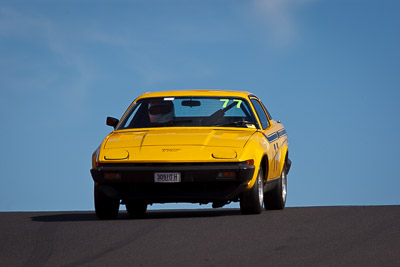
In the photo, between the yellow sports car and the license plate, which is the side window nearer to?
the yellow sports car

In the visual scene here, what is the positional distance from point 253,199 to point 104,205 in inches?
76.5

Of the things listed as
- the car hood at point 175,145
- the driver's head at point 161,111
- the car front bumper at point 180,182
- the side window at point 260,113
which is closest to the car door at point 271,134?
the side window at point 260,113

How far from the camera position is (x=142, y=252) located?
8195 millimetres

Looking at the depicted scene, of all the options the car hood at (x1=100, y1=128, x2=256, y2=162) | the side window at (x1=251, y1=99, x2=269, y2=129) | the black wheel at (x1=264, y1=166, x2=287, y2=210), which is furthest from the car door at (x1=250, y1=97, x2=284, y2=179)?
the car hood at (x1=100, y1=128, x2=256, y2=162)

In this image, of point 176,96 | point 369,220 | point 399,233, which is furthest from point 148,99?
point 399,233

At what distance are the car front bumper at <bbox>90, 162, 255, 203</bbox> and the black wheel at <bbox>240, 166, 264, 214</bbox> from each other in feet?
0.49

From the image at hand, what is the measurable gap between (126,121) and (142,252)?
17.4 feet

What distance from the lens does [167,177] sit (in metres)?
11.5

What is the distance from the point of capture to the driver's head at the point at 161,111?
43.4ft

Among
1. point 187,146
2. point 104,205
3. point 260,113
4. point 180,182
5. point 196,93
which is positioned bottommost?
point 104,205

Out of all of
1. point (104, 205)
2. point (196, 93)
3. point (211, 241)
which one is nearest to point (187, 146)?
point (104, 205)

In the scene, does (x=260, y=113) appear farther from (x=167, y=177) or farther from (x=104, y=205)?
(x=104, y=205)

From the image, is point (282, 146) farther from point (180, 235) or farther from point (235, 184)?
point (180, 235)

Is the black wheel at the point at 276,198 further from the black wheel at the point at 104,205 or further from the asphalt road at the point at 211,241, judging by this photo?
the black wheel at the point at 104,205
